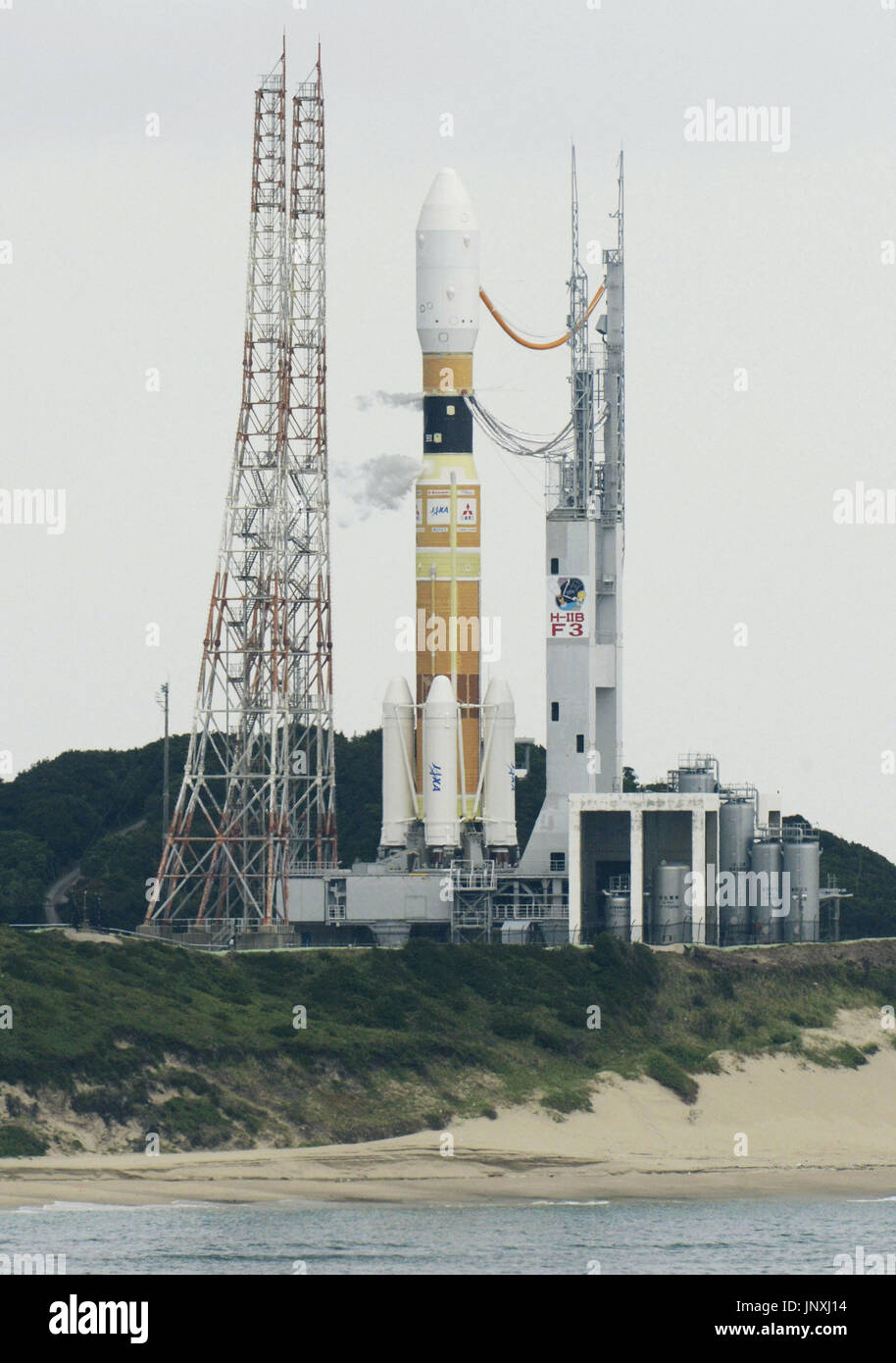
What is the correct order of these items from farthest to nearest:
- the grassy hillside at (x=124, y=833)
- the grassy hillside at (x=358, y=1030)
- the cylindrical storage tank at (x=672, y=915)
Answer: the grassy hillside at (x=124, y=833) < the cylindrical storage tank at (x=672, y=915) < the grassy hillside at (x=358, y=1030)

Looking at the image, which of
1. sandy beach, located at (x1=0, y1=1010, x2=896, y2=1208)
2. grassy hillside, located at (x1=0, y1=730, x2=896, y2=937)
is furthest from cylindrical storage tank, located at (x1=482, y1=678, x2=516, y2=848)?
grassy hillside, located at (x1=0, y1=730, x2=896, y2=937)

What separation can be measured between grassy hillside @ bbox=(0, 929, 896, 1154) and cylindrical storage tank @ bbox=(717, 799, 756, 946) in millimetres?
1780

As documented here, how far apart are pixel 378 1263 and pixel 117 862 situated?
50.7 meters

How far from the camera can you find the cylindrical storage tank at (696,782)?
108500 millimetres

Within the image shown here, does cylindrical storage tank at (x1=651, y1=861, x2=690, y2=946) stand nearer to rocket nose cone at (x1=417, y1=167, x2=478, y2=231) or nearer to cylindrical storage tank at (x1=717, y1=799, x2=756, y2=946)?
cylindrical storage tank at (x1=717, y1=799, x2=756, y2=946)

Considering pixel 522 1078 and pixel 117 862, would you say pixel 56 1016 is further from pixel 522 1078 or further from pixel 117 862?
pixel 117 862

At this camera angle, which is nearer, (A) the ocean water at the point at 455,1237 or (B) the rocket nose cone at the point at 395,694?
(A) the ocean water at the point at 455,1237

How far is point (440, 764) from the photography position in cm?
10800

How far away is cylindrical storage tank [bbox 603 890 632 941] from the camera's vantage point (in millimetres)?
106438

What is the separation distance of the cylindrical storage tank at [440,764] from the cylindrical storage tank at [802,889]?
33.3ft

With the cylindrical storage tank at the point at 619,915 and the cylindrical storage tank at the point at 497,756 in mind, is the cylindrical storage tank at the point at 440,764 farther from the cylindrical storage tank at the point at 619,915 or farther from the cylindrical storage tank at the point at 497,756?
the cylindrical storage tank at the point at 619,915

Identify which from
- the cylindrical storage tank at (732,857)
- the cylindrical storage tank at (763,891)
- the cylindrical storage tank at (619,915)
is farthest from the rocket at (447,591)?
the cylindrical storage tank at (763,891)
